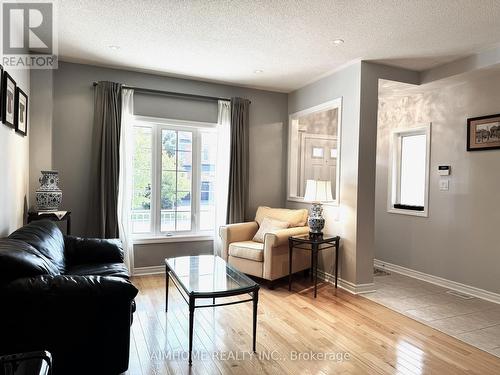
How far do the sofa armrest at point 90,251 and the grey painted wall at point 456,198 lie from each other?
371 centimetres

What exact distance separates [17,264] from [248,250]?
2.55m

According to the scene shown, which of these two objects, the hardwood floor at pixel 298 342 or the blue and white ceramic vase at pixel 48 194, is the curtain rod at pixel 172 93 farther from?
the hardwood floor at pixel 298 342

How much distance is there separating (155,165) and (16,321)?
2934mm

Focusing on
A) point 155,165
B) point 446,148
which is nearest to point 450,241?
point 446,148

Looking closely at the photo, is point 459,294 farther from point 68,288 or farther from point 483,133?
point 68,288

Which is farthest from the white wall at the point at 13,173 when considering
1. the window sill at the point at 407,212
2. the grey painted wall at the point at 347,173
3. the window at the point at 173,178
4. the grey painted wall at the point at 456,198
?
Result: the window sill at the point at 407,212

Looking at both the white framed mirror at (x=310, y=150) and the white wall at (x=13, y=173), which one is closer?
the white wall at (x=13, y=173)

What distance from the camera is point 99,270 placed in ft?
9.00

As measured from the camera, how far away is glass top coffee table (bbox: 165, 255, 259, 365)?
2297 millimetres

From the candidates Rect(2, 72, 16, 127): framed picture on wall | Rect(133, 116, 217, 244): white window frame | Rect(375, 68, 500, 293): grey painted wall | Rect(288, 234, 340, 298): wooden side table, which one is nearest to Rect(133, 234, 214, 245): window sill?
Rect(133, 116, 217, 244): white window frame

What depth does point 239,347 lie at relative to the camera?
2.56 meters

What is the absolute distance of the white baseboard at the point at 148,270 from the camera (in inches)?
175

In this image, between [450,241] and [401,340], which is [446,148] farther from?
[401,340]

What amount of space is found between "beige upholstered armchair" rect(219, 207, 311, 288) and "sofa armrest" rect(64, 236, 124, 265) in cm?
147
